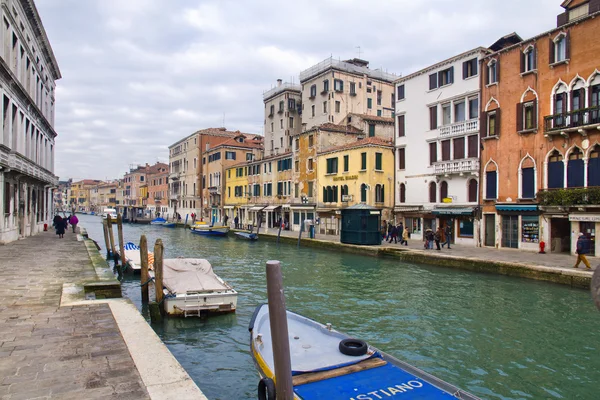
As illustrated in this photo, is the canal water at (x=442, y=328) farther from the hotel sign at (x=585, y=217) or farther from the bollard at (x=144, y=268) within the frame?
the hotel sign at (x=585, y=217)

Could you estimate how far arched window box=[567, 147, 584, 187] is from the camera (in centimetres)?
1848

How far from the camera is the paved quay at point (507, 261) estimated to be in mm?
14264

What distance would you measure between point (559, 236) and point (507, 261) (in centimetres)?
488

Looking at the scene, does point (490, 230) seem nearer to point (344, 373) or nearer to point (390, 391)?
point (344, 373)

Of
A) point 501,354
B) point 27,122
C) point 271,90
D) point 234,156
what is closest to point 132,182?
point 234,156

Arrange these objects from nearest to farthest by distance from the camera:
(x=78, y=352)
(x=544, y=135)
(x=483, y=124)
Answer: (x=78, y=352) → (x=544, y=135) → (x=483, y=124)

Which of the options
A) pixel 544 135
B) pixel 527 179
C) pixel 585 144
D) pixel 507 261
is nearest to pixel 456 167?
pixel 527 179

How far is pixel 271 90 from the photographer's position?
51969 millimetres

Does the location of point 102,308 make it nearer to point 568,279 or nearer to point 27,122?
point 568,279

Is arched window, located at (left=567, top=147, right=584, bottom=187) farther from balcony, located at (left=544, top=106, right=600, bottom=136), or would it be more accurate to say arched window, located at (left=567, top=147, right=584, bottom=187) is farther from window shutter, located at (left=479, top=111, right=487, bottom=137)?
window shutter, located at (left=479, top=111, right=487, bottom=137)

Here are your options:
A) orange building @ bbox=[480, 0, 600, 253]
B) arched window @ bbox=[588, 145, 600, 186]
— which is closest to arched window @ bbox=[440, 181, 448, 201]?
orange building @ bbox=[480, 0, 600, 253]

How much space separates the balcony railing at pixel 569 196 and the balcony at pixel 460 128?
17.9 ft

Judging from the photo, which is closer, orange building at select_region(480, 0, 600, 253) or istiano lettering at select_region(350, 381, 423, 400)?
istiano lettering at select_region(350, 381, 423, 400)

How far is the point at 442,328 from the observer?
388 inches
